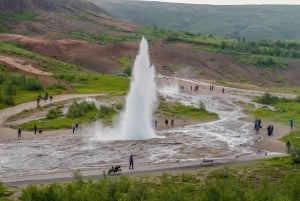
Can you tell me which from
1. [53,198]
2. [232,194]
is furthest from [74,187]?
[232,194]

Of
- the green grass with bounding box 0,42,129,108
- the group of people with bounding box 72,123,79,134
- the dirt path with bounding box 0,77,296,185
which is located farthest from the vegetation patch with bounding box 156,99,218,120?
the group of people with bounding box 72,123,79,134

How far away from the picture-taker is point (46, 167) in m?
40.0

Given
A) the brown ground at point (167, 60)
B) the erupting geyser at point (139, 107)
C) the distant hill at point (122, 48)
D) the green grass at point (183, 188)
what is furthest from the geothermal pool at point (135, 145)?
the distant hill at point (122, 48)

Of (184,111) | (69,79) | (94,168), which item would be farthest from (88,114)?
(69,79)

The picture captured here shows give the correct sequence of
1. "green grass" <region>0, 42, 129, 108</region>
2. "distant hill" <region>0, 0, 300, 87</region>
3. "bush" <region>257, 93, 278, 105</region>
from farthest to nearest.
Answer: "distant hill" <region>0, 0, 300, 87</region> < "bush" <region>257, 93, 278, 105</region> < "green grass" <region>0, 42, 129, 108</region>

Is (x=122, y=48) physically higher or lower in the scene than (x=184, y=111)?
higher

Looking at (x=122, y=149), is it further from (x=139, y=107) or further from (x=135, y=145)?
(x=139, y=107)

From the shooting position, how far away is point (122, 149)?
46.1 metres

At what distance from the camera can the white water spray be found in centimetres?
5153

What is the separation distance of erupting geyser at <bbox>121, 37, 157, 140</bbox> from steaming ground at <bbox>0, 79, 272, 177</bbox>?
1645 mm

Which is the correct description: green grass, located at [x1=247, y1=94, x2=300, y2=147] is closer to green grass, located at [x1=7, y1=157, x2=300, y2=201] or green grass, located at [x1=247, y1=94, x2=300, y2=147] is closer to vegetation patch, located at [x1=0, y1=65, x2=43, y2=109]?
green grass, located at [x1=7, y1=157, x2=300, y2=201]

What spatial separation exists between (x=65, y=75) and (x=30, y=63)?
935 cm

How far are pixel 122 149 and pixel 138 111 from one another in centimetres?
670

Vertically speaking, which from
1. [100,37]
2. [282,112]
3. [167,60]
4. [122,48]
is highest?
[100,37]
